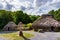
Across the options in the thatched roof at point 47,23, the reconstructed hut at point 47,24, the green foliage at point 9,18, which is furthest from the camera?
the green foliage at point 9,18

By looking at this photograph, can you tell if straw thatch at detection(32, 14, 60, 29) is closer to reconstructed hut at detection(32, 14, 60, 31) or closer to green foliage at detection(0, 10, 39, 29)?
reconstructed hut at detection(32, 14, 60, 31)

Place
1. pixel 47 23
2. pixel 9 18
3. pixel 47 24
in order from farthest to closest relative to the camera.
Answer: pixel 9 18 → pixel 47 23 → pixel 47 24

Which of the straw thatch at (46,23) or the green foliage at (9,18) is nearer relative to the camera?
the straw thatch at (46,23)

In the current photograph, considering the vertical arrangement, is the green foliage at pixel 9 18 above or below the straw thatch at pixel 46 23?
below

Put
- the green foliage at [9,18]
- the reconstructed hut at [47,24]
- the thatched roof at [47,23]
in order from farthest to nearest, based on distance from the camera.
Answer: the green foliage at [9,18], the thatched roof at [47,23], the reconstructed hut at [47,24]

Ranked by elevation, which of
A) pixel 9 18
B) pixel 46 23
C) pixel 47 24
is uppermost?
pixel 46 23

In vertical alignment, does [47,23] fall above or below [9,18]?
above

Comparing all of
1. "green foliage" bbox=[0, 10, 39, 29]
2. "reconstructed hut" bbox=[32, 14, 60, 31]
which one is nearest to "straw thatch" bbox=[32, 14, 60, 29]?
"reconstructed hut" bbox=[32, 14, 60, 31]

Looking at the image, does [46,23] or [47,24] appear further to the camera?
[46,23]

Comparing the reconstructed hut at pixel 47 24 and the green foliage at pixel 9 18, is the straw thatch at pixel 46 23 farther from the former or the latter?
the green foliage at pixel 9 18

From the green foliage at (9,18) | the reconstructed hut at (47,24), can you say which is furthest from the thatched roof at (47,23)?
the green foliage at (9,18)

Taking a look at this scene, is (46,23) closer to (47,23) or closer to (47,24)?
(47,23)

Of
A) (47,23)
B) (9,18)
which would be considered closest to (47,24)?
(47,23)

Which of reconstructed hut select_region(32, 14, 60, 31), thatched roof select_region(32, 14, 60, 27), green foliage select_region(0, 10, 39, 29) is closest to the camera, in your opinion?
reconstructed hut select_region(32, 14, 60, 31)
